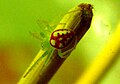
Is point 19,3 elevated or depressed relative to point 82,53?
elevated

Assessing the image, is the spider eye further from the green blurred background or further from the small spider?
the green blurred background

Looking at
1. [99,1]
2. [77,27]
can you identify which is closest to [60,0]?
[99,1]

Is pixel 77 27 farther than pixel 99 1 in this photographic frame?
No

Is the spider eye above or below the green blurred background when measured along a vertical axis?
above

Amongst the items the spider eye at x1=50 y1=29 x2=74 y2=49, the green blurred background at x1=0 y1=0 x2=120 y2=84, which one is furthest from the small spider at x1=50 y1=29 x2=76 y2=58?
the green blurred background at x1=0 y1=0 x2=120 y2=84

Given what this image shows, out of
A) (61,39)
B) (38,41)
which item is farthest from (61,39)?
(38,41)

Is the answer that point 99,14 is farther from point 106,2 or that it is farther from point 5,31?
point 5,31

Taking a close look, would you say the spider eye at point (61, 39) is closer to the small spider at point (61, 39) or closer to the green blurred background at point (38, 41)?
the small spider at point (61, 39)

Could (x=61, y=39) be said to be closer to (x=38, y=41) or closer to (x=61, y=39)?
(x=61, y=39)
